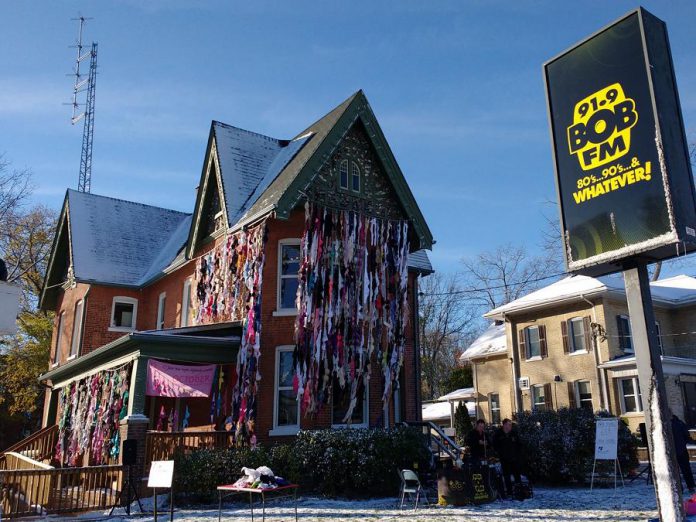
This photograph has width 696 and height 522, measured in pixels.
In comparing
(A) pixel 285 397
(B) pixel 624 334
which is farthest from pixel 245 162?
(B) pixel 624 334

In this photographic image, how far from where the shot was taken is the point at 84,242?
25.2 meters

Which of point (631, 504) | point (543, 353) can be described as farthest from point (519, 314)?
point (631, 504)

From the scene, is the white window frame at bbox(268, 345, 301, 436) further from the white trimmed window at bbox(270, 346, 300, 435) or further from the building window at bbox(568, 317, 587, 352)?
the building window at bbox(568, 317, 587, 352)

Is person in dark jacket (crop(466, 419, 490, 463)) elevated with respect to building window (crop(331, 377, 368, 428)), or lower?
lower

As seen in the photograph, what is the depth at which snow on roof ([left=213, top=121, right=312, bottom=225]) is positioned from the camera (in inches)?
752

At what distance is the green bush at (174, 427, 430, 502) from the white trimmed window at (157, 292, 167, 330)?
9457mm

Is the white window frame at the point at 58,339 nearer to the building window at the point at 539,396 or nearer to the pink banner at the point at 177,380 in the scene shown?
the pink banner at the point at 177,380

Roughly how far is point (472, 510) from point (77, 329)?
1881cm

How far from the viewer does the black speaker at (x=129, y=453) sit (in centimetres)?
1298

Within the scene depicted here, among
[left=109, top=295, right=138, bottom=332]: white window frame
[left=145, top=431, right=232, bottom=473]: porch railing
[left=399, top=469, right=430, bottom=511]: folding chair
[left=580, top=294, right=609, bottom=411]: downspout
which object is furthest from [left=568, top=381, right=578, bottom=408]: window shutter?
[left=109, top=295, right=138, bottom=332]: white window frame

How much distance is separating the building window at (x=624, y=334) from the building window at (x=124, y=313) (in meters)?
20.3

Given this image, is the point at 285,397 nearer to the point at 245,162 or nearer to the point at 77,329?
the point at 245,162

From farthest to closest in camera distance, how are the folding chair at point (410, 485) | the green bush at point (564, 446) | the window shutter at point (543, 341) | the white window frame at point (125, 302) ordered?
the window shutter at point (543, 341) < the white window frame at point (125, 302) < the green bush at point (564, 446) < the folding chair at point (410, 485)

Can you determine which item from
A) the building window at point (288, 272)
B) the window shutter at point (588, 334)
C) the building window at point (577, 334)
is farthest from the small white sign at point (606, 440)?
the building window at point (577, 334)
